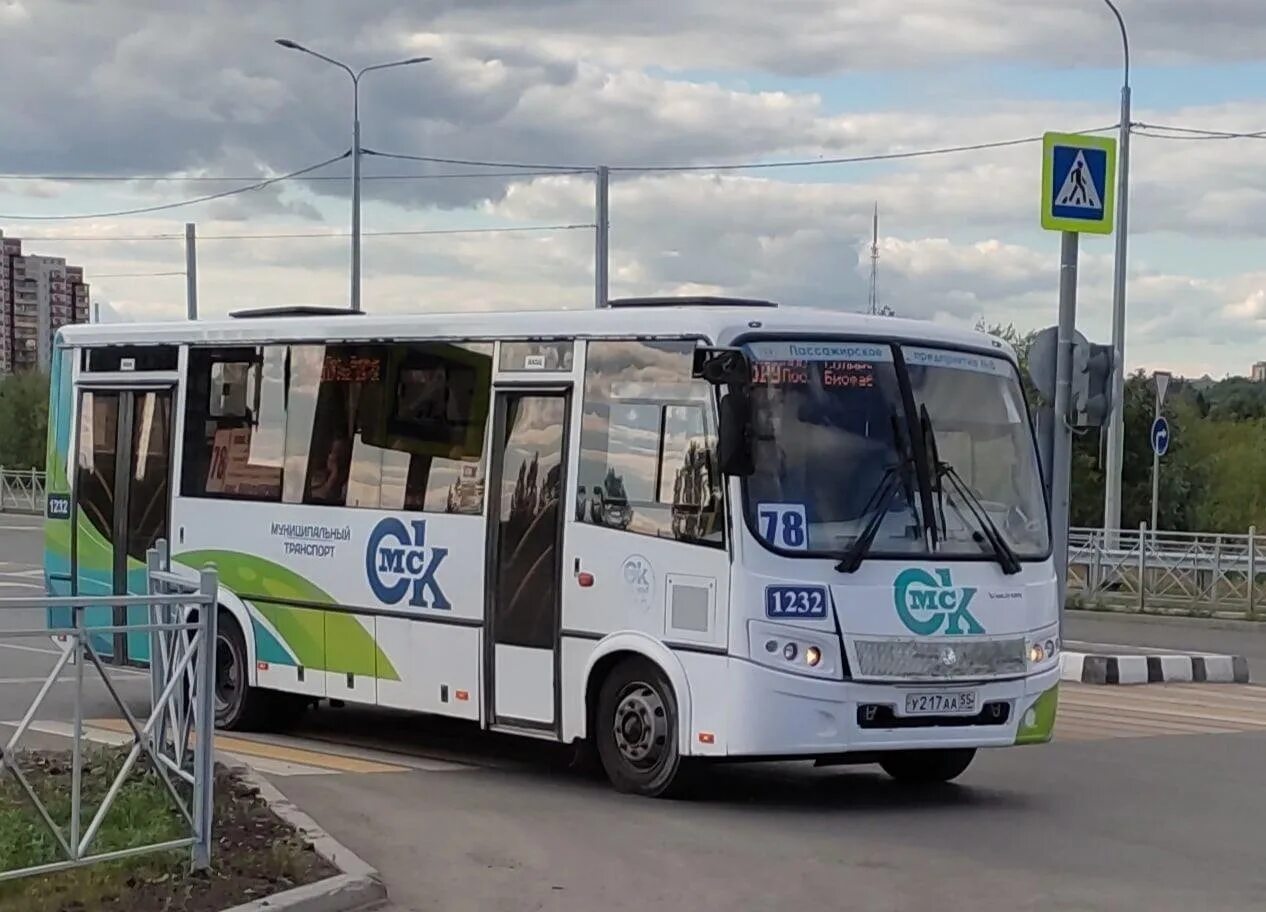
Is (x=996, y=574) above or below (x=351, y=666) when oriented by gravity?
above

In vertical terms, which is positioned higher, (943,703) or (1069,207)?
(1069,207)

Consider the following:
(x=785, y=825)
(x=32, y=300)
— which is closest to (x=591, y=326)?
(x=785, y=825)

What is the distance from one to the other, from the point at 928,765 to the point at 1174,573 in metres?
17.2

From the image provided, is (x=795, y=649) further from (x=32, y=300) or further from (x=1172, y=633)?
(x=32, y=300)

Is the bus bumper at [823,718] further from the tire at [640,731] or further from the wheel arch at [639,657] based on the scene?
the tire at [640,731]

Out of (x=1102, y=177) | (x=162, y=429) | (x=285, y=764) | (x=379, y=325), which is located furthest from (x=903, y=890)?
(x=1102, y=177)

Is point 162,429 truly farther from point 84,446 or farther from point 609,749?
point 609,749

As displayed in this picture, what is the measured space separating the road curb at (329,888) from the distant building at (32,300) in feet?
340

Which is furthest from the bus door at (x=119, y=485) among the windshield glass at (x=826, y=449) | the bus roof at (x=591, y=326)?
the windshield glass at (x=826, y=449)

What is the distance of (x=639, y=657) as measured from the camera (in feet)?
35.7

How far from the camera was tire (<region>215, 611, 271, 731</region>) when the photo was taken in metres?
13.7

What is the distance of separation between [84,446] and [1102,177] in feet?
29.9

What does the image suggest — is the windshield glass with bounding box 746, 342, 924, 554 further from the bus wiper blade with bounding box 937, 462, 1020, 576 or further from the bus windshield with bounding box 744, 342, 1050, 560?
the bus wiper blade with bounding box 937, 462, 1020, 576

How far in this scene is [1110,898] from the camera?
827cm
